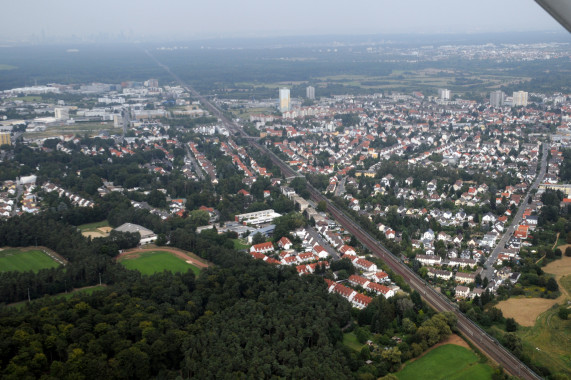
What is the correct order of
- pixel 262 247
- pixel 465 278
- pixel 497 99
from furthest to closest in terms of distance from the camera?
1. pixel 497 99
2. pixel 262 247
3. pixel 465 278

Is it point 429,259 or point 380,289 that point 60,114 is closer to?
point 429,259

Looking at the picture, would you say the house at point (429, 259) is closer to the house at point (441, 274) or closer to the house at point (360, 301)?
the house at point (441, 274)

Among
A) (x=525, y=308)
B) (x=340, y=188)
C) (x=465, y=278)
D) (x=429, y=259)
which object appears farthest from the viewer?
(x=340, y=188)

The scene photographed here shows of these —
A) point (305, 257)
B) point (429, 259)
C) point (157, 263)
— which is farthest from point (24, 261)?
point (429, 259)

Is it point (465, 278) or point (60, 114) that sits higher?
point (60, 114)

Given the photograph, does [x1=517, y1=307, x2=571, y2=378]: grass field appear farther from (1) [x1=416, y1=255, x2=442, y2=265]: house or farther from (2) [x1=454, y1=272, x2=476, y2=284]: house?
(1) [x1=416, y1=255, x2=442, y2=265]: house

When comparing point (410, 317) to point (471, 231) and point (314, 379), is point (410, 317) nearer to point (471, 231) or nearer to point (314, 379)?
point (314, 379)
